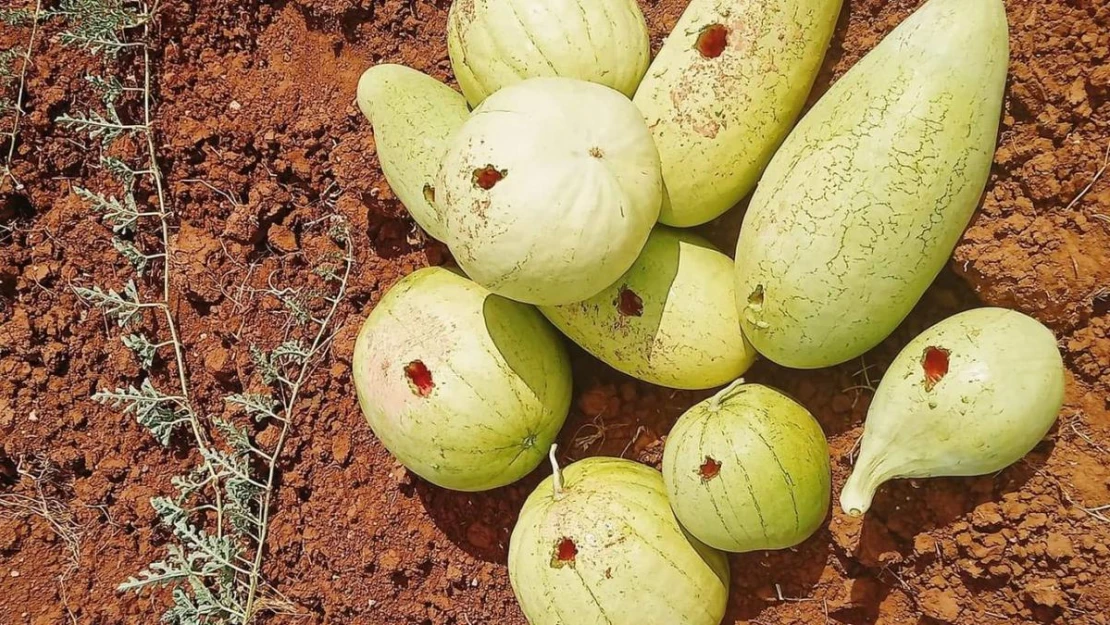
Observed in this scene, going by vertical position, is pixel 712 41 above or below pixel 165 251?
Result: above

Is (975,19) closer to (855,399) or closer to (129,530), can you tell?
(855,399)

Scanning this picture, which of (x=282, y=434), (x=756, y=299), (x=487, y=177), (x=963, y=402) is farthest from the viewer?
→ (x=282, y=434)

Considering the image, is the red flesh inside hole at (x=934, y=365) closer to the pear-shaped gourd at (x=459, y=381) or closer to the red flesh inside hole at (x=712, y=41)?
the red flesh inside hole at (x=712, y=41)

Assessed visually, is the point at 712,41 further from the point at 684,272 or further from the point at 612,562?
the point at 612,562

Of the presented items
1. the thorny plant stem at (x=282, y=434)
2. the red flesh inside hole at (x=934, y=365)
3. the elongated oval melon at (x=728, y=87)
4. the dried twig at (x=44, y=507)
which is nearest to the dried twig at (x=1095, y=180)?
the red flesh inside hole at (x=934, y=365)

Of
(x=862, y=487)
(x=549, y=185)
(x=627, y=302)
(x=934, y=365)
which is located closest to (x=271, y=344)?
(x=627, y=302)

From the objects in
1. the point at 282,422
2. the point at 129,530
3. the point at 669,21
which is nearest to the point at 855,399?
the point at 669,21
